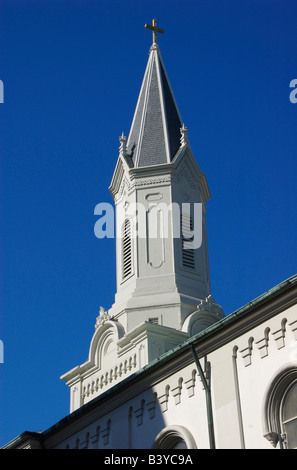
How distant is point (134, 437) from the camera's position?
26766 millimetres

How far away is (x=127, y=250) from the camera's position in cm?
4234

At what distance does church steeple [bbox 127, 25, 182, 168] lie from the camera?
44.6 m

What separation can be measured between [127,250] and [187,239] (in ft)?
9.63

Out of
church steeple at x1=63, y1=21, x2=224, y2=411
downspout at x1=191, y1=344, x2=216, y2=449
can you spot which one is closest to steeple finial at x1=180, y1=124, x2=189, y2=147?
church steeple at x1=63, y1=21, x2=224, y2=411

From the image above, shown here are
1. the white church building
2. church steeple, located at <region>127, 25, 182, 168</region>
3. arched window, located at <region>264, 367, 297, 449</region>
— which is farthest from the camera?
church steeple, located at <region>127, 25, 182, 168</region>

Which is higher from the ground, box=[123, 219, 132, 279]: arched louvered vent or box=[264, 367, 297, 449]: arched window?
box=[123, 219, 132, 279]: arched louvered vent

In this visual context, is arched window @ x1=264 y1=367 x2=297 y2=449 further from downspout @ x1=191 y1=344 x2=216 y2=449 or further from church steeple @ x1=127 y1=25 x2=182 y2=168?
church steeple @ x1=127 y1=25 x2=182 y2=168

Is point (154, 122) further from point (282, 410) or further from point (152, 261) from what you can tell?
point (282, 410)

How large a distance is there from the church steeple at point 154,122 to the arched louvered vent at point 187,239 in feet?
11.0

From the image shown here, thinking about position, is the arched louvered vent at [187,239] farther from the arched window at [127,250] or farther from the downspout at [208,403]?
the downspout at [208,403]

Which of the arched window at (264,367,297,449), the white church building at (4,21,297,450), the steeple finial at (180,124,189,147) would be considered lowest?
the arched window at (264,367,297,449)

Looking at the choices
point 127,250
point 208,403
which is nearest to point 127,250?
point 127,250
